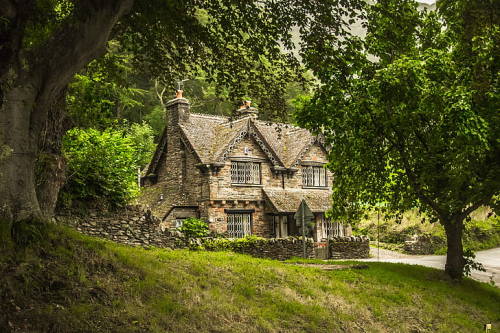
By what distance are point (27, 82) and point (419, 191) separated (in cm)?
1301

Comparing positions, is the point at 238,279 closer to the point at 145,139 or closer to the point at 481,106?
the point at 481,106

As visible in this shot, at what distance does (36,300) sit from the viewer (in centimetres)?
766

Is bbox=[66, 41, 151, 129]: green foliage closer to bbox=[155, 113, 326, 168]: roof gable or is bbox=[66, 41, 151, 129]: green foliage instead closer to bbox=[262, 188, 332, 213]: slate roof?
bbox=[155, 113, 326, 168]: roof gable

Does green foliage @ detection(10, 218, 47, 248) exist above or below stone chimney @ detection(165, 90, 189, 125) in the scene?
below

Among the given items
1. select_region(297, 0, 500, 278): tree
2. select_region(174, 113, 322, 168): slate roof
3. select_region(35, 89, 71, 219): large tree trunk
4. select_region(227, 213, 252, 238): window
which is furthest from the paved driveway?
select_region(35, 89, 71, 219): large tree trunk

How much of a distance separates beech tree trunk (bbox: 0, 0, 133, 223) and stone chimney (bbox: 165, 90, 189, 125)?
83.5ft

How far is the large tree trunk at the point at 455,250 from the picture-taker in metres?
17.5

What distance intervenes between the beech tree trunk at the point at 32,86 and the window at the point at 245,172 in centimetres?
2419

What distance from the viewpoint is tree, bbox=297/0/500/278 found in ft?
47.4

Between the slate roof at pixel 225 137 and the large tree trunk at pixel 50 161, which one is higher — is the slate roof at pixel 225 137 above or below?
above

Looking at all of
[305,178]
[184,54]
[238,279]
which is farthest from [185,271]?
Result: [305,178]

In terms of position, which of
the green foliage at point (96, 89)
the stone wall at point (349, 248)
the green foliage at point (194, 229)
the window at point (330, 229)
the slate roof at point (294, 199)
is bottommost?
the stone wall at point (349, 248)

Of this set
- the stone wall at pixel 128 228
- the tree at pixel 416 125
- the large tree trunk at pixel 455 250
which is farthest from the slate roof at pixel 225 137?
the large tree trunk at pixel 455 250

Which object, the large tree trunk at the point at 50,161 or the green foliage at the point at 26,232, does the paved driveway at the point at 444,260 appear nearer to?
the large tree trunk at the point at 50,161
